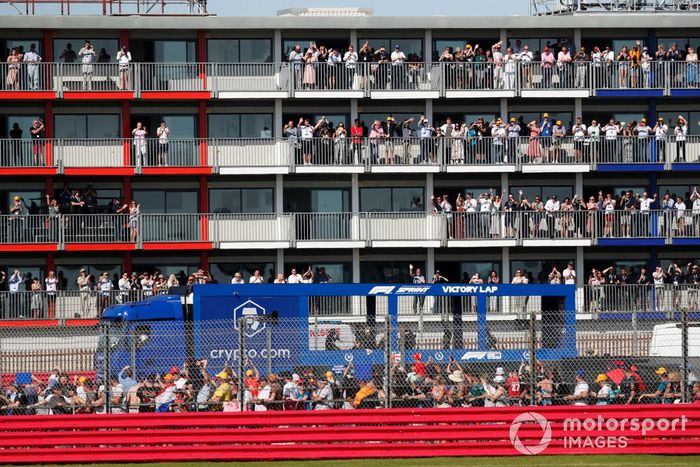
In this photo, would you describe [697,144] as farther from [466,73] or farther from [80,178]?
[80,178]

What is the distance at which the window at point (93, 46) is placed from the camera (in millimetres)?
45250

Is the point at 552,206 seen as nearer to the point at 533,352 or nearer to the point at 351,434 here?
the point at 533,352

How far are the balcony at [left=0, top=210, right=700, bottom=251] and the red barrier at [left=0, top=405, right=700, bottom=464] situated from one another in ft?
76.3

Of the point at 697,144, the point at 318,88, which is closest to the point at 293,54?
the point at 318,88

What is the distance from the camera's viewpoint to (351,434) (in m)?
20.8

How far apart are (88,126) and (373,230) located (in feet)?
32.4

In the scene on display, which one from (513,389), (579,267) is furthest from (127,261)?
(513,389)

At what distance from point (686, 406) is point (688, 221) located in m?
25.1

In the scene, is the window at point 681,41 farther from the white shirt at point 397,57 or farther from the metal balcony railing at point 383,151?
the white shirt at point 397,57

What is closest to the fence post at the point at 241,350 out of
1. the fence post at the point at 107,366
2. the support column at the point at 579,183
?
the fence post at the point at 107,366

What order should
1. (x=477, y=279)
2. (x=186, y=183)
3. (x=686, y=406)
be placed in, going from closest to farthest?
1. (x=686, y=406)
2. (x=477, y=279)
3. (x=186, y=183)

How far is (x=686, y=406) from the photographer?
20672mm

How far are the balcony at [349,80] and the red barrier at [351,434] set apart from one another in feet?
81.2

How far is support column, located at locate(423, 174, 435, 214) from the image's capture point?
1802 inches
